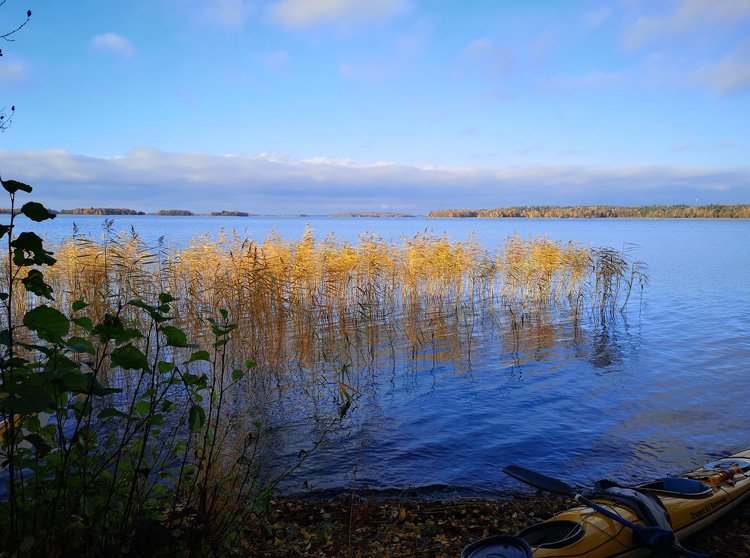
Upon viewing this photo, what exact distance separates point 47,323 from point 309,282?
36.6 ft

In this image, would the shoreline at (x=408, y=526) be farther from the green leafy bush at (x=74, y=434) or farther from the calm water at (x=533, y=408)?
the green leafy bush at (x=74, y=434)

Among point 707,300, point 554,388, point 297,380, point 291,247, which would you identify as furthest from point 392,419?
point 707,300

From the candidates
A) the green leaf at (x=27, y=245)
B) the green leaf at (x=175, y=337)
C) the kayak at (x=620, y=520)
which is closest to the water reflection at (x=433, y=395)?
the kayak at (x=620, y=520)

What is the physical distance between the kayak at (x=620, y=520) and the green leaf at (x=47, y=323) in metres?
2.45

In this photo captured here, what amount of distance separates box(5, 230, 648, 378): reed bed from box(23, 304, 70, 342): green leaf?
7.26 m

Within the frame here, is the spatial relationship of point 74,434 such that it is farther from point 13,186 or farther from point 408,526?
point 408,526

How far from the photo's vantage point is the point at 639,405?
8.06 meters

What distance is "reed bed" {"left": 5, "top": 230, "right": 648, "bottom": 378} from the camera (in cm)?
1084

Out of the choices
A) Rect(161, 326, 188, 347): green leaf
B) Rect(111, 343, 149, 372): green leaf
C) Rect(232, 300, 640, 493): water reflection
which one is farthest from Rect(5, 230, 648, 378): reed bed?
Rect(111, 343, 149, 372): green leaf

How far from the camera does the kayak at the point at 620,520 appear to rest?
3387 millimetres

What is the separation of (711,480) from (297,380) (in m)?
6.35

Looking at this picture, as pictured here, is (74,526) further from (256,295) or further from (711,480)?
(256,295)

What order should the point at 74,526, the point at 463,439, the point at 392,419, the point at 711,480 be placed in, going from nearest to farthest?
the point at 74,526 < the point at 711,480 < the point at 463,439 < the point at 392,419

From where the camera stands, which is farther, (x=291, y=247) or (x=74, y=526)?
(x=291, y=247)
